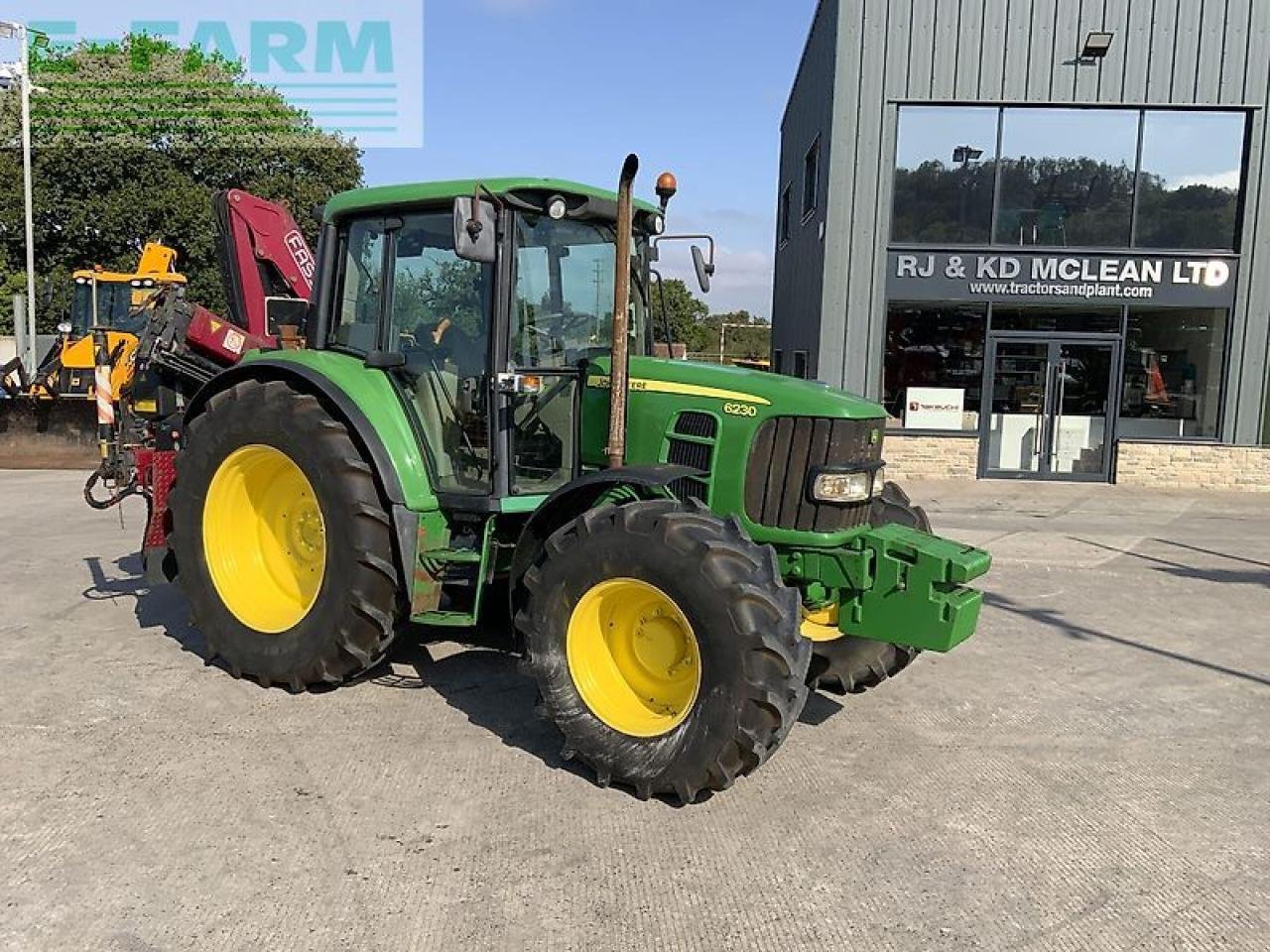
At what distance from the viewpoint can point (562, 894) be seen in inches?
131

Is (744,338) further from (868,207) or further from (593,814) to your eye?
(593,814)

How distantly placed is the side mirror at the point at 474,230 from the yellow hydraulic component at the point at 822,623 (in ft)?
6.61

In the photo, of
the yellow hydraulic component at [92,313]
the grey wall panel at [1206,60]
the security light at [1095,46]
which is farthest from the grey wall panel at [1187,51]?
the yellow hydraulic component at [92,313]

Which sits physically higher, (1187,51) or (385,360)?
(1187,51)

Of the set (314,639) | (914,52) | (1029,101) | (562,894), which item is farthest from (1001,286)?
(562,894)

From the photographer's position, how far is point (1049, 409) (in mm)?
14430

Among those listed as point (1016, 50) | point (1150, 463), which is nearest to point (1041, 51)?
point (1016, 50)

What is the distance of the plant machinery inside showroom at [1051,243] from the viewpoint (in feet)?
44.6

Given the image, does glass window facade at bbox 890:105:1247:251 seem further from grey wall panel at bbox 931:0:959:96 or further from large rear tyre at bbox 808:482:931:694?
large rear tyre at bbox 808:482:931:694

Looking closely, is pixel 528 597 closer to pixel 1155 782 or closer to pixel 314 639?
pixel 314 639

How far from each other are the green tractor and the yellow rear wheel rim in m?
0.01

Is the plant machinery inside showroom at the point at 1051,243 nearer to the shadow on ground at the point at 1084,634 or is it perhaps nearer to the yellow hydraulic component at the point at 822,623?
the shadow on ground at the point at 1084,634

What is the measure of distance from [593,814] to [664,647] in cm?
70

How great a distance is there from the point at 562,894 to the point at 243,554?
3.02m
